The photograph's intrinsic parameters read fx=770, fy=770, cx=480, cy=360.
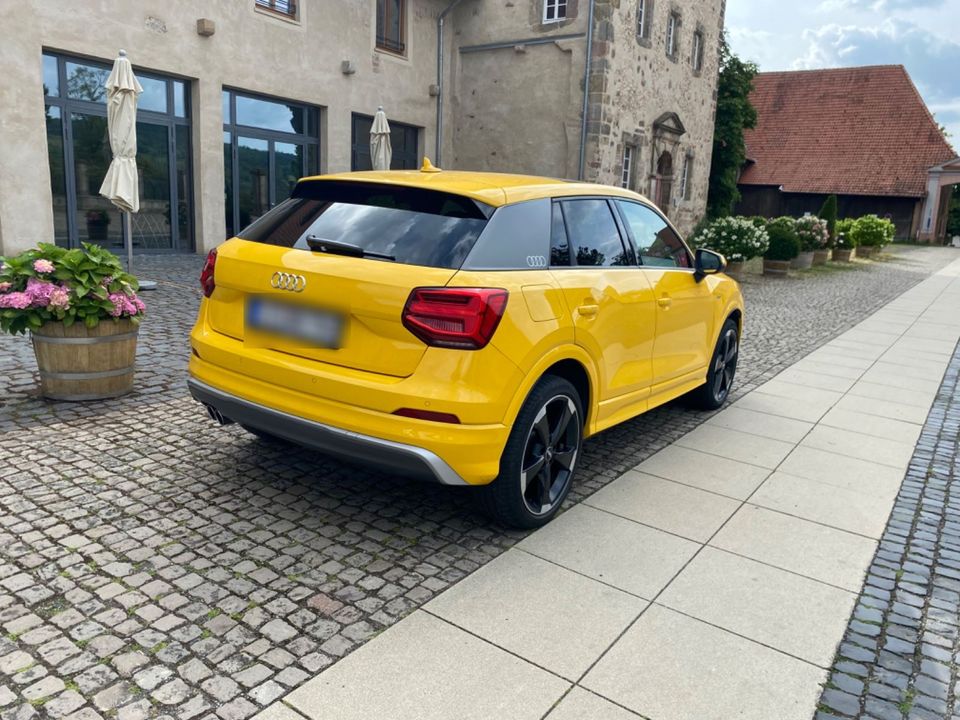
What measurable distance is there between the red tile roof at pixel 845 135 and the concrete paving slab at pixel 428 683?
4306 cm

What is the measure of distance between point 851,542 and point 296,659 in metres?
2.95

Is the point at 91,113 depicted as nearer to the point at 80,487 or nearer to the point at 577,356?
the point at 80,487

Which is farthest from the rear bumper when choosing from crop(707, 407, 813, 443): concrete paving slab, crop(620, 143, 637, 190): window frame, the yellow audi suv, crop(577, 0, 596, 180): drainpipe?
crop(620, 143, 637, 190): window frame

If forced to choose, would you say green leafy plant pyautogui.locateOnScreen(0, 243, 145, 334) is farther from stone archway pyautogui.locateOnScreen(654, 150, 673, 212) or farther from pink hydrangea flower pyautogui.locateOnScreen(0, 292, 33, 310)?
stone archway pyautogui.locateOnScreen(654, 150, 673, 212)

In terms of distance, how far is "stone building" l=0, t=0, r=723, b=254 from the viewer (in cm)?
1262

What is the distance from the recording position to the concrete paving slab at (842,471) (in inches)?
197

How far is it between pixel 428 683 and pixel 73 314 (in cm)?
394

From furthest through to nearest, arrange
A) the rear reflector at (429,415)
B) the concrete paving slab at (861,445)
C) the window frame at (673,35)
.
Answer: the window frame at (673,35) → the concrete paving slab at (861,445) → the rear reflector at (429,415)

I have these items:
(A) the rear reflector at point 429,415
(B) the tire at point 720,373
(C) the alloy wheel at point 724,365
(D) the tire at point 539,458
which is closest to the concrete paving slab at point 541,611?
(D) the tire at point 539,458

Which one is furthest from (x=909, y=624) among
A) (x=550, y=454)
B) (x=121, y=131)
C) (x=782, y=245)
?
(x=782, y=245)

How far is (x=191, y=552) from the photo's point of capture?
3.51 meters

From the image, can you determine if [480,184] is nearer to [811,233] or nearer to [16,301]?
[16,301]

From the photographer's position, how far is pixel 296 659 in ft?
9.14

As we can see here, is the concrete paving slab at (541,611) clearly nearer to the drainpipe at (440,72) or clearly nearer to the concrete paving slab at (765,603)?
the concrete paving slab at (765,603)
